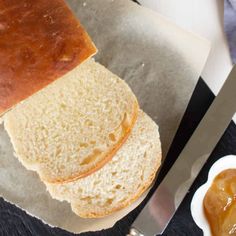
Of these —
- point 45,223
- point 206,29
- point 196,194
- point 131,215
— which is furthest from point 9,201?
point 206,29

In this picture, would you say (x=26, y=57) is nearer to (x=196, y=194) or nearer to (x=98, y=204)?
(x=98, y=204)

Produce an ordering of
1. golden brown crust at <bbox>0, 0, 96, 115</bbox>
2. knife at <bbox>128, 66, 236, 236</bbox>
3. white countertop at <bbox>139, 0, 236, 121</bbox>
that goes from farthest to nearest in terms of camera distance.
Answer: white countertop at <bbox>139, 0, 236, 121</bbox>
knife at <bbox>128, 66, 236, 236</bbox>
golden brown crust at <bbox>0, 0, 96, 115</bbox>

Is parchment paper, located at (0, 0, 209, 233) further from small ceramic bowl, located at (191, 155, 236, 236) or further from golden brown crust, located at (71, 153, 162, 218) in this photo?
small ceramic bowl, located at (191, 155, 236, 236)

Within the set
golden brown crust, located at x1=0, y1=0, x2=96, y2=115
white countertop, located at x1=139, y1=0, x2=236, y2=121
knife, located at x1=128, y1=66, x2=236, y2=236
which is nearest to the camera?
golden brown crust, located at x1=0, y1=0, x2=96, y2=115

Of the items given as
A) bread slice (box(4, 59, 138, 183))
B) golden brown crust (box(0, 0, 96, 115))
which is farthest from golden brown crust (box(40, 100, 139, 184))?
golden brown crust (box(0, 0, 96, 115))

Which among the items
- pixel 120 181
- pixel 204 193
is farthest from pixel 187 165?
pixel 120 181

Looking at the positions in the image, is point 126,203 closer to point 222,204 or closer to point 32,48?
point 222,204
